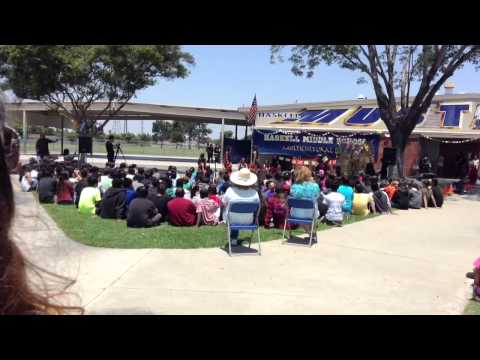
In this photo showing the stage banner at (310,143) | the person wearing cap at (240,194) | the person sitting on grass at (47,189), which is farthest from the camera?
the stage banner at (310,143)

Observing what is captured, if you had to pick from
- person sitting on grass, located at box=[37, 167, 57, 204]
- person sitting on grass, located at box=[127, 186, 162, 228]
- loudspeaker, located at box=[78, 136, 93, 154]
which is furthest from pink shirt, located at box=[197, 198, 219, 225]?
loudspeaker, located at box=[78, 136, 93, 154]

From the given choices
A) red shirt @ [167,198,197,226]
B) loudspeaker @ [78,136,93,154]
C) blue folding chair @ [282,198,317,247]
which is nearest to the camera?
blue folding chair @ [282,198,317,247]

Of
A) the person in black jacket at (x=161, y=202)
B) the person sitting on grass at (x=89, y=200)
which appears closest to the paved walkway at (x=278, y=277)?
the person in black jacket at (x=161, y=202)

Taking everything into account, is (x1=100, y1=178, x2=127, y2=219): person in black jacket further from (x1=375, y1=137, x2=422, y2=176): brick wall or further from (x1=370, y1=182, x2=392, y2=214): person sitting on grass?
(x1=375, y1=137, x2=422, y2=176): brick wall

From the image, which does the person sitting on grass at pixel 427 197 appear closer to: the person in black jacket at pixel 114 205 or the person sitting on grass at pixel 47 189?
the person in black jacket at pixel 114 205

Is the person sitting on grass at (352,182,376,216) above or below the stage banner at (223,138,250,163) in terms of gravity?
below

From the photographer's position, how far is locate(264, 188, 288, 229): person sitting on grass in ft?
28.6

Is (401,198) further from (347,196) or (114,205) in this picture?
(114,205)

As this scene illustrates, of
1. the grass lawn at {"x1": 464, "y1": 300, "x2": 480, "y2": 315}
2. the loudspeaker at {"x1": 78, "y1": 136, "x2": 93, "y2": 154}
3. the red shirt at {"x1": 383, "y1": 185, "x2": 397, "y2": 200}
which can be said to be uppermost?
the loudspeaker at {"x1": 78, "y1": 136, "x2": 93, "y2": 154}

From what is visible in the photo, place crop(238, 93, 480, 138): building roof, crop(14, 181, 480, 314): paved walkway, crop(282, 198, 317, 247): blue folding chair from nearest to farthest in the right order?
crop(14, 181, 480, 314): paved walkway, crop(282, 198, 317, 247): blue folding chair, crop(238, 93, 480, 138): building roof

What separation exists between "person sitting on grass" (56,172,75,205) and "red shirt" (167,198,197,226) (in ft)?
11.1

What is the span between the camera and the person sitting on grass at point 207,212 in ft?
27.8

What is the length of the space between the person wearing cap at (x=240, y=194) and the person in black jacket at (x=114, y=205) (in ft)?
9.01

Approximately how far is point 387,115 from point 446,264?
1215cm
